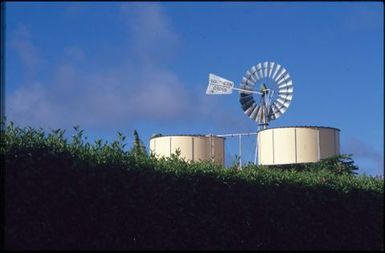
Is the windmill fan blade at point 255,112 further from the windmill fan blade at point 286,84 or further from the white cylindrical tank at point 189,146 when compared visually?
the white cylindrical tank at point 189,146

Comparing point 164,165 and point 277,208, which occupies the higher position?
point 164,165

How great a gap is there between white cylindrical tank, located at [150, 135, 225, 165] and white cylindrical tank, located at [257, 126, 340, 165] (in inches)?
75.9

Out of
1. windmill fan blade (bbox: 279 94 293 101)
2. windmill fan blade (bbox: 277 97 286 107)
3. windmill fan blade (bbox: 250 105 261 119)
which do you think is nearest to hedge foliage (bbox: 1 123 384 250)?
windmill fan blade (bbox: 279 94 293 101)

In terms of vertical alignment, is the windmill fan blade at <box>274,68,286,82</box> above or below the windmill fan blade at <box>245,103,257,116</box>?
Answer: above

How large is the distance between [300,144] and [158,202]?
27.0ft

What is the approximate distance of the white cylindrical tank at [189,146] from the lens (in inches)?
799

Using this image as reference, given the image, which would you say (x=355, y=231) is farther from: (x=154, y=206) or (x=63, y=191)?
(x=63, y=191)

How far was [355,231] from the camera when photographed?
15406 millimetres

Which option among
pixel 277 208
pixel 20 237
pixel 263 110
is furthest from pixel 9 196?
pixel 263 110

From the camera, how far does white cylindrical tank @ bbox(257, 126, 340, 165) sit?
18.6m

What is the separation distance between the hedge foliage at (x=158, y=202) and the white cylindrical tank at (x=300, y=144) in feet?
10.5

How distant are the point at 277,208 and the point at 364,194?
→ 3110mm

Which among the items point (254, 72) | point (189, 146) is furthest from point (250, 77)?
point (189, 146)

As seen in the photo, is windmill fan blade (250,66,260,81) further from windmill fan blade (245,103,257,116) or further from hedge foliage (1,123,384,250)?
hedge foliage (1,123,384,250)
